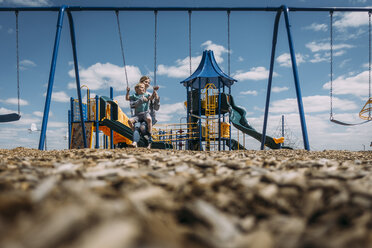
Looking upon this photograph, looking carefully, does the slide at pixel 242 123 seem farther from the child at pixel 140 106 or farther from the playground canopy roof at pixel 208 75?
the child at pixel 140 106

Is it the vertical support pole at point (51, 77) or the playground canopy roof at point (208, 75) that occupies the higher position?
the playground canopy roof at point (208, 75)

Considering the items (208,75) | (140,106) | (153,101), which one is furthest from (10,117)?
(208,75)

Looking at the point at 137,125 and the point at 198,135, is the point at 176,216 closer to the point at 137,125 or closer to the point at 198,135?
the point at 137,125

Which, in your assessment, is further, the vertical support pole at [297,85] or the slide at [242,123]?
the slide at [242,123]

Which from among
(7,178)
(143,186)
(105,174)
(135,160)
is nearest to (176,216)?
(143,186)

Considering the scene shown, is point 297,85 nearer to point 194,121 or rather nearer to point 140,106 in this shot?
point 140,106

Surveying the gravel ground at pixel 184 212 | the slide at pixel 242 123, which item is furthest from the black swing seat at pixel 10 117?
the slide at pixel 242 123

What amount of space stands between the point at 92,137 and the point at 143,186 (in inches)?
378

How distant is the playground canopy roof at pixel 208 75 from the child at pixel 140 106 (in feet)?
19.7

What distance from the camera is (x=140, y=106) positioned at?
18.4 ft

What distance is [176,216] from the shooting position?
0.81 metres

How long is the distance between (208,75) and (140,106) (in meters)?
6.62

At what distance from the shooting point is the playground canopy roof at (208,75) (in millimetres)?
11727

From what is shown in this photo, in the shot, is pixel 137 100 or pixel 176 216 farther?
pixel 137 100
